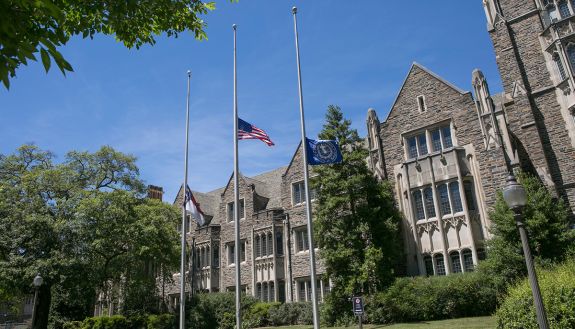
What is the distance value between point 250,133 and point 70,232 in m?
15.6

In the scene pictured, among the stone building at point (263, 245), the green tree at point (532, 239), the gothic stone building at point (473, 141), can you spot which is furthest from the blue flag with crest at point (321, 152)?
the stone building at point (263, 245)

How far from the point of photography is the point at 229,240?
3384cm

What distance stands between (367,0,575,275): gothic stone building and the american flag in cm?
998

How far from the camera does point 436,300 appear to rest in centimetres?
1939

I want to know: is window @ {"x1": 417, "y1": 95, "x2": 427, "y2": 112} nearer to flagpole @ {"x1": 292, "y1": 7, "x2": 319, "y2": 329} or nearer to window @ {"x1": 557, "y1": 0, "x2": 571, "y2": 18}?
window @ {"x1": 557, "y1": 0, "x2": 571, "y2": 18}

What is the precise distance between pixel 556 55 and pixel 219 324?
25257mm

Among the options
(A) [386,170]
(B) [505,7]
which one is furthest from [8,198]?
(B) [505,7]

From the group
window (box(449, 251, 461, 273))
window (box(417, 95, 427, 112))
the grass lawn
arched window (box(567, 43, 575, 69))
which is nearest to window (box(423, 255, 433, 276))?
window (box(449, 251, 461, 273))

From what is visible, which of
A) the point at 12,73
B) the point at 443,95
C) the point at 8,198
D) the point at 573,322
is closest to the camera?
the point at 12,73

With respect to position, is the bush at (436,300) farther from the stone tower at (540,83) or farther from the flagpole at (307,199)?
the stone tower at (540,83)

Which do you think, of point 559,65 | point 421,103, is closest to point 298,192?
point 421,103

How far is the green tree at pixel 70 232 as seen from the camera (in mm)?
26297

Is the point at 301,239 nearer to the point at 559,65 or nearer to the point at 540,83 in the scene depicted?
the point at 540,83

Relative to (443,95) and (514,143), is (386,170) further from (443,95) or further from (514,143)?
(514,143)
